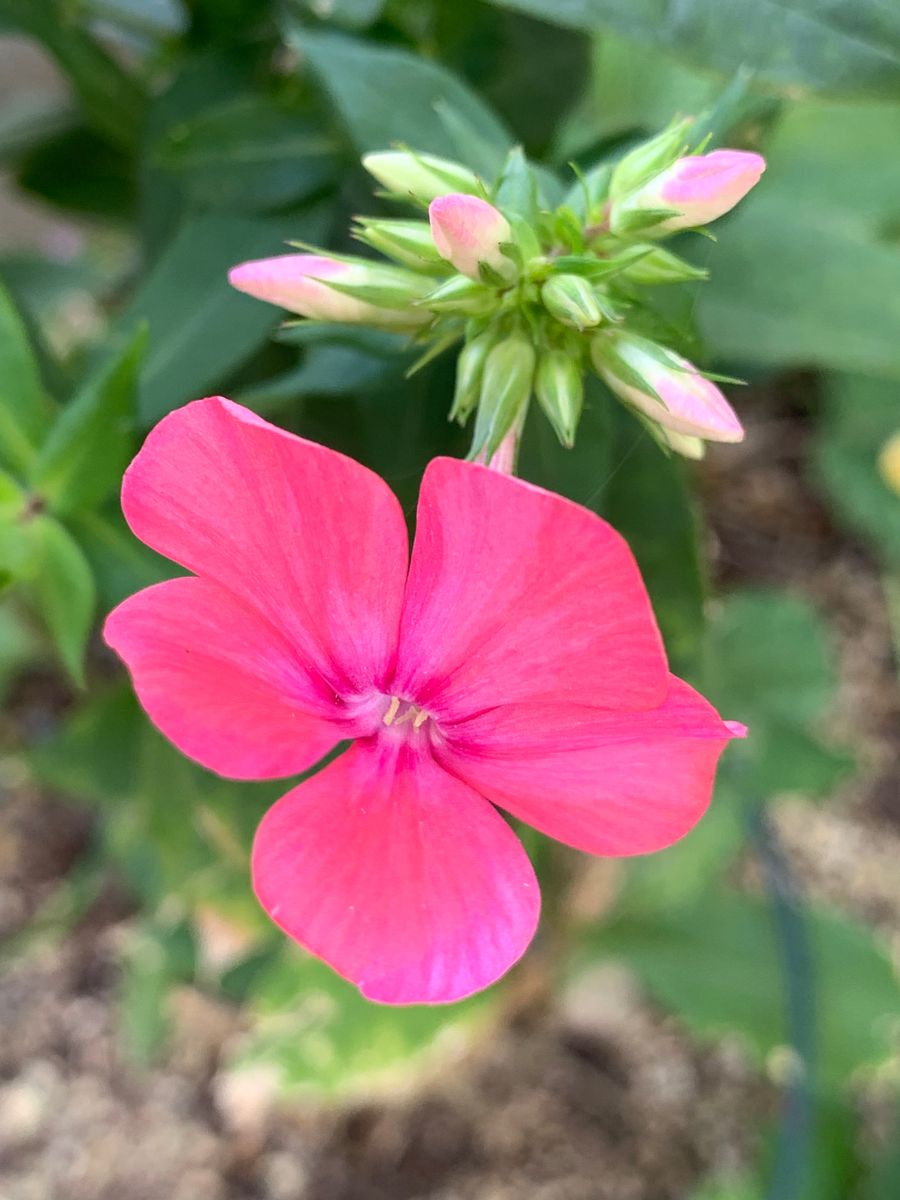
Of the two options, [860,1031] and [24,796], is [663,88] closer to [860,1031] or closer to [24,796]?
[860,1031]

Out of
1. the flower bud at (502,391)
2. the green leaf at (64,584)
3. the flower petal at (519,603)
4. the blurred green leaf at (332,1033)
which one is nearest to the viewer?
the flower petal at (519,603)

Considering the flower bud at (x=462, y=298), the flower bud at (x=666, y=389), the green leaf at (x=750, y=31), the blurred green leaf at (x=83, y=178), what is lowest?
the blurred green leaf at (x=83, y=178)

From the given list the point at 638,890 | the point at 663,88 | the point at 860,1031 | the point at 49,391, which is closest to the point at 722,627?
the point at 638,890

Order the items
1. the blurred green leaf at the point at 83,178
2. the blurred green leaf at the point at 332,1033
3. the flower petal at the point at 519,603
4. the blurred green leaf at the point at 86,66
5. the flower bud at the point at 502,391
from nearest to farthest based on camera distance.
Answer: the flower petal at the point at 519,603, the flower bud at the point at 502,391, the blurred green leaf at the point at 86,66, the blurred green leaf at the point at 83,178, the blurred green leaf at the point at 332,1033

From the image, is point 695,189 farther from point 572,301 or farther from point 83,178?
point 83,178

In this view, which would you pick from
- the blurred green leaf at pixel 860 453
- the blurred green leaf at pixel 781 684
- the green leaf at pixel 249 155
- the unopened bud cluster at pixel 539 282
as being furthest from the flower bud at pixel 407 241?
the blurred green leaf at pixel 860 453

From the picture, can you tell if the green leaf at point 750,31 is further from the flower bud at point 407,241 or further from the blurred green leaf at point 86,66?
the blurred green leaf at point 86,66

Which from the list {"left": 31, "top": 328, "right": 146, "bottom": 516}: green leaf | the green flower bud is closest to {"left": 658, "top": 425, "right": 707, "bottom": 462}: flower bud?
the green flower bud
